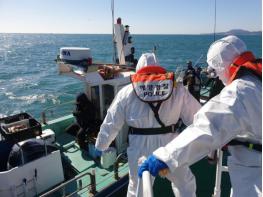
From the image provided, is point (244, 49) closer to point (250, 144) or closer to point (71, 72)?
point (250, 144)

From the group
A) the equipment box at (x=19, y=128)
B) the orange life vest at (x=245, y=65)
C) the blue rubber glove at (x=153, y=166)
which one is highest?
the orange life vest at (x=245, y=65)

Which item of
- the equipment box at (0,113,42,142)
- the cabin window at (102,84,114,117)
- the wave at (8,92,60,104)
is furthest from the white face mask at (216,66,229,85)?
the wave at (8,92,60,104)

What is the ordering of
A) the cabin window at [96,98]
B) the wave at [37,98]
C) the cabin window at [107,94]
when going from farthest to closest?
the wave at [37,98], the cabin window at [96,98], the cabin window at [107,94]

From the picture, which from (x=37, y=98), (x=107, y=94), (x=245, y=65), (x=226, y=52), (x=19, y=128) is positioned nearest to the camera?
(x=245, y=65)

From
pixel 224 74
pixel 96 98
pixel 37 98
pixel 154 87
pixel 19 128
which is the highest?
pixel 224 74

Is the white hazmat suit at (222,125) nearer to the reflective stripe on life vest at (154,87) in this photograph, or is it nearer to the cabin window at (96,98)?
the reflective stripe on life vest at (154,87)

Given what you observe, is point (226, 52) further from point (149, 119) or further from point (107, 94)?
point (107, 94)

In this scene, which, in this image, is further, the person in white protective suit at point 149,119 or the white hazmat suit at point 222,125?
the person in white protective suit at point 149,119

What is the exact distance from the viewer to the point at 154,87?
2875mm

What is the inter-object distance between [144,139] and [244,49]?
147 cm

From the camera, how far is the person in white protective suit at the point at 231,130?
167 centimetres

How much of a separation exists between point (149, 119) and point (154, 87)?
0.36 m

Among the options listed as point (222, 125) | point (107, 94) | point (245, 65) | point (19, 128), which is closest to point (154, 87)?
point (245, 65)

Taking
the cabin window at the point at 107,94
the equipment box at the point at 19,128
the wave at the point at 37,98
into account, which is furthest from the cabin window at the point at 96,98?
the wave at the point at 37,98
